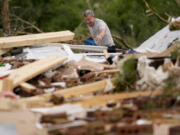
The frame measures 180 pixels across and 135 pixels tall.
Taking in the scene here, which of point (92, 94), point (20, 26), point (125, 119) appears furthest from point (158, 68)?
point (20, 26)

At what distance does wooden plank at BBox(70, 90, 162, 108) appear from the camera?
5.13 meters

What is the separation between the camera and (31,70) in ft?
20.9

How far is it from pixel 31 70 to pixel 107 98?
1583 millimetres

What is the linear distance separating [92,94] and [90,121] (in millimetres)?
1216

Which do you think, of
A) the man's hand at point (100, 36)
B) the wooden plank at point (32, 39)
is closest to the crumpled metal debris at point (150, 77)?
the man's hand at point (100, 36)

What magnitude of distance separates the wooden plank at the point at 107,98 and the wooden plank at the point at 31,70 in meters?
1.15

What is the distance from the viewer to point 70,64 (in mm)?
7293

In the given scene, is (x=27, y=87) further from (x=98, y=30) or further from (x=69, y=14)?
(x=69, y=14)

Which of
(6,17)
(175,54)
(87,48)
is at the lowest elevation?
(87,48)

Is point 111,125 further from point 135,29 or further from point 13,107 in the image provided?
point 135,29

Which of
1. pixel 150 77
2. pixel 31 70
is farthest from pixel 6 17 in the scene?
pixel 150 77

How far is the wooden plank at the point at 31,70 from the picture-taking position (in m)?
6.05

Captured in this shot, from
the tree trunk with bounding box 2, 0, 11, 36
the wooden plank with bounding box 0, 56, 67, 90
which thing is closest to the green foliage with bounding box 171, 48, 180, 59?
the wooden plank with bounding box 0, 56, 67, 90

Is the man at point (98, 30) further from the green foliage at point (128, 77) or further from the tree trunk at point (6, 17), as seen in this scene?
the green foliage at point (128, 77)
